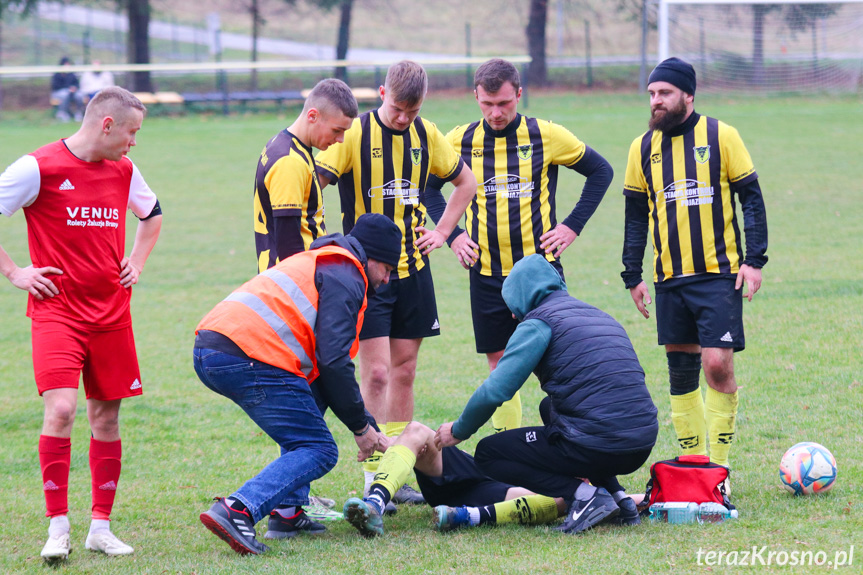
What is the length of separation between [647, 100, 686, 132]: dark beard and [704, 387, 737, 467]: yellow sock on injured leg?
5.05ft

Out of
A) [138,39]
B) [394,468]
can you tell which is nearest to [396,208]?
[394,468]

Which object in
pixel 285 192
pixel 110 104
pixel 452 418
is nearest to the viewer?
pixel 110 104

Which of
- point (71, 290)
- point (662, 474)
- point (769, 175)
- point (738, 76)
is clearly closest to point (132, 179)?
point (71, 290)

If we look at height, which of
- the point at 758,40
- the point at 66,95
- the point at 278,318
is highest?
the point at 758,40

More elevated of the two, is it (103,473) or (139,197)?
(139,197)

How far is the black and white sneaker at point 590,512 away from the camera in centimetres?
450

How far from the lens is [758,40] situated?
2853cm

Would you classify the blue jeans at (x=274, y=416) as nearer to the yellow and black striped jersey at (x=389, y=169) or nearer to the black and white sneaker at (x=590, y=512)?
the black and white sneaker at (x=590, y=512)

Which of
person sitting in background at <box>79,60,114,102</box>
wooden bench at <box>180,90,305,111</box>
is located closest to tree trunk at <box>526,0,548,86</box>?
wooden bench at <box>180,90,305,111</box>

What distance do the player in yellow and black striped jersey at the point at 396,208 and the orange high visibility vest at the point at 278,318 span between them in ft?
3.65

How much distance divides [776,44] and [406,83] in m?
26.7

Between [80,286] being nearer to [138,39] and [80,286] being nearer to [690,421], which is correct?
[690,421]

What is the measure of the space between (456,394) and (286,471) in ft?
11.1

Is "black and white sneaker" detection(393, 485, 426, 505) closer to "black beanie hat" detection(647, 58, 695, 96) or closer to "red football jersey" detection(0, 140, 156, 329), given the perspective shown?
"red football jersey" detection(0, 140, 156, 329)
